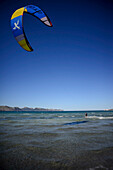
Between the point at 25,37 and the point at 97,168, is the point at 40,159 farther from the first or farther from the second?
the point at 25,37

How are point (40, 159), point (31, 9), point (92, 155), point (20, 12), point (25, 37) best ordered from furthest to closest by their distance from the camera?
point (31, 9)
point (20, 12)
point (25, 37)
point (92, 155)
point (40, 159)

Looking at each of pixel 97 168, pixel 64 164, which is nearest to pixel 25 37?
pixel 64 164

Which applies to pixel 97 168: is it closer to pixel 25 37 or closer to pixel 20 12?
pixel 25 37

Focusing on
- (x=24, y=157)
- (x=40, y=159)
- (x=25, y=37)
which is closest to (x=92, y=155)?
(x=40, y=159)

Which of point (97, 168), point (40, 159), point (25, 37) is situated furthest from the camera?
point (25, 37)

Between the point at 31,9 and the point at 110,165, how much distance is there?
27.5ft

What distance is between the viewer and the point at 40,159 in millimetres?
3496

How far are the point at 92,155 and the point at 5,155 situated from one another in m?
3.09

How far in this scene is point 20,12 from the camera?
234 inches

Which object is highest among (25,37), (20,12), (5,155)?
(20,12)

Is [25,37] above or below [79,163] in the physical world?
above

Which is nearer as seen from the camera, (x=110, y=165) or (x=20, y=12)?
(x=110, y=165)

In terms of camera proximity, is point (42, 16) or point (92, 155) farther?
point (42, 16)

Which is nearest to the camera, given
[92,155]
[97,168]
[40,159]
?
[97,168]
